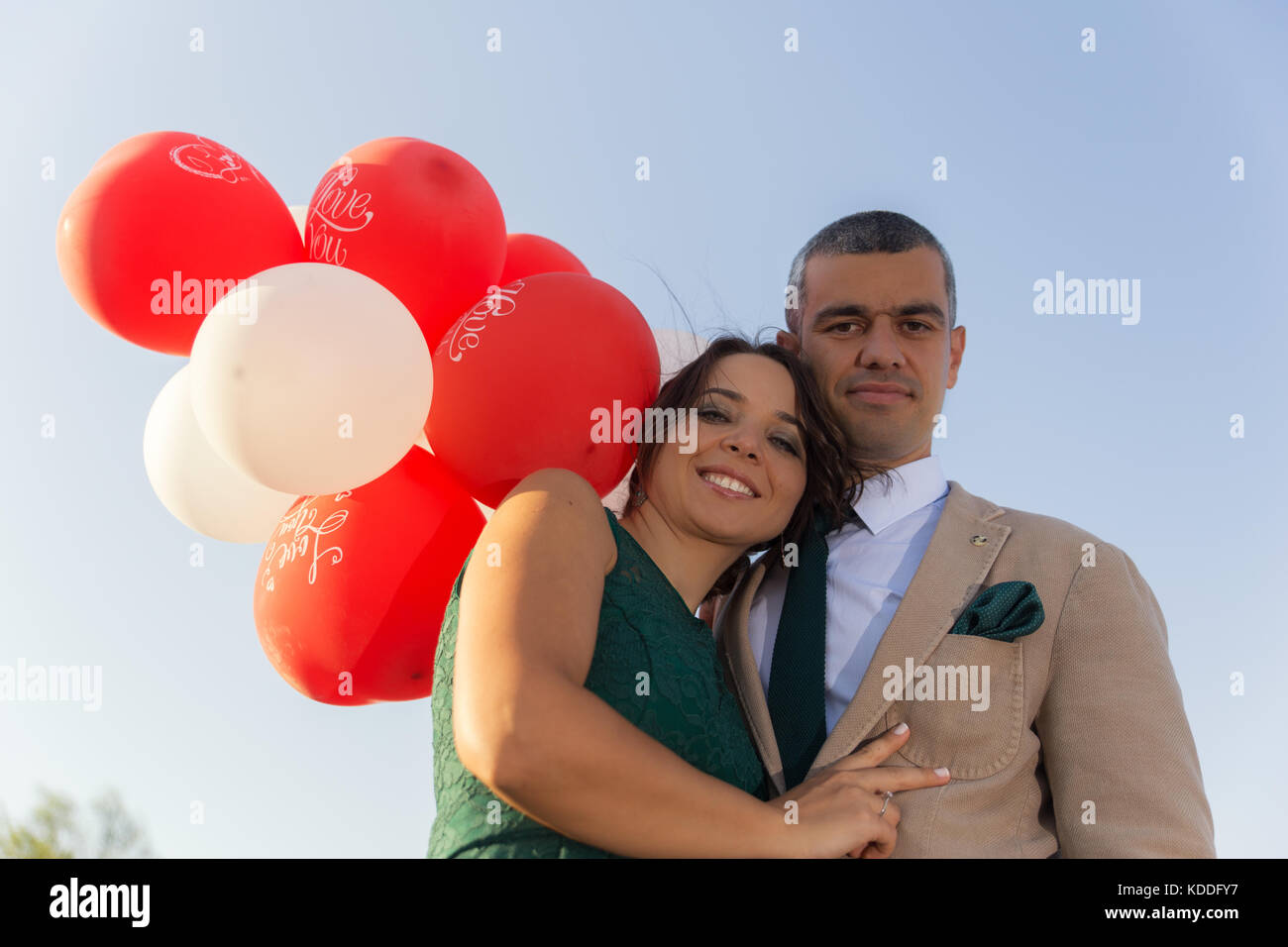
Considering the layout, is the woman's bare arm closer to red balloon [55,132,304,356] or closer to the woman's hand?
the woman's hand

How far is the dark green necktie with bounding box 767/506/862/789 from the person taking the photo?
272 centimetres

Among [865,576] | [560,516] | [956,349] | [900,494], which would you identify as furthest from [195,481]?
[956,349]

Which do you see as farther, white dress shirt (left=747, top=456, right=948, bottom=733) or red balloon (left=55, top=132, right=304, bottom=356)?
white dress shirt (left=747, top=456, right=948, bottom=733)

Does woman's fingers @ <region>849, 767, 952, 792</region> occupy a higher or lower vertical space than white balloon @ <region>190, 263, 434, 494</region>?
lower

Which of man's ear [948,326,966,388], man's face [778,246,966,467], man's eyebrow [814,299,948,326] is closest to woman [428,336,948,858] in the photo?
man's face [778,246,966,467]

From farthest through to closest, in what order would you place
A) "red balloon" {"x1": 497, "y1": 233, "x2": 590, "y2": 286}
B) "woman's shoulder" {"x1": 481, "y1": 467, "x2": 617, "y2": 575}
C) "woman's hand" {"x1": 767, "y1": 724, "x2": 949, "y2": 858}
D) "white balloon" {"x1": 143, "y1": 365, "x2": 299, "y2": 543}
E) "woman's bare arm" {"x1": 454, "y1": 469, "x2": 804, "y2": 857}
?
"red balloon" {"x1": 497, "y1": 233, "x2": 590, "y2": 286}
"white balloon" {"x1": 143, "y1": 365, "x2": 299, "y2": 543}
"woman's shoulder" {"x1": 481, "y1": 467, "x2": 617, "y2": 575}
"woman's hand" {"x1": 767, "y1": 724, "x2": 949, "y2": 858}
"woman's bare arm" {"x1": 454, "y1": 469, "x2": 804, "y2": 857}

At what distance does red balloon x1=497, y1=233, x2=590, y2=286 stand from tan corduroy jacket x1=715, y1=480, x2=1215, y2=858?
151 centimetres

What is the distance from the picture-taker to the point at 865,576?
3.13 metres

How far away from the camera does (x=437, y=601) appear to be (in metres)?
2.80

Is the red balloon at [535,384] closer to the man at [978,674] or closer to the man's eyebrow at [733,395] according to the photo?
the man's eyebrow at [733,395]

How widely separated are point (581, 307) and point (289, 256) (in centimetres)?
91

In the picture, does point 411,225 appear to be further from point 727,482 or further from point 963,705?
point 963,705

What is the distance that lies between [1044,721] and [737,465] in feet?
3.50
